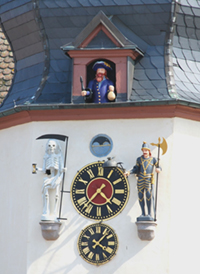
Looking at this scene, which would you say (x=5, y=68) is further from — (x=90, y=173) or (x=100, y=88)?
(x=90, y=173)

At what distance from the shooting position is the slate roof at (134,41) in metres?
20.6

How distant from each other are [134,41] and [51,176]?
3.25 meters

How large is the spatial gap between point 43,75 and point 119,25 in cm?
183

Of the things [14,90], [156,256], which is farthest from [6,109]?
[156,256]

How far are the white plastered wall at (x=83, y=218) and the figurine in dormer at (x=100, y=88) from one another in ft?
1.50

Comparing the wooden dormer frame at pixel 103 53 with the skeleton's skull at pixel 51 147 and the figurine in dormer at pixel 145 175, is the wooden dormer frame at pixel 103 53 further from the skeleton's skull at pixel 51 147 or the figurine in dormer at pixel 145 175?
the figurine in dormer at pixel 145 175

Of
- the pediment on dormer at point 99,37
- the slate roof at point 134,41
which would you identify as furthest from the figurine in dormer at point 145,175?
the pediment on dormer at point 99,37

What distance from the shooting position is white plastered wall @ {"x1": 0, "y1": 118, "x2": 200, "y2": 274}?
19516mm

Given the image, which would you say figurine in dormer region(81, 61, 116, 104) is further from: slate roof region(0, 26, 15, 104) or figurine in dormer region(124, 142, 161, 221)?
slate roof region(0, 26, 15, 104)

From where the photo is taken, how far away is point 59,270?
1969 cm

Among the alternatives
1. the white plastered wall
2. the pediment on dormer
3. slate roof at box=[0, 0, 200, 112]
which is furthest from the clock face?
the pediment on dormer

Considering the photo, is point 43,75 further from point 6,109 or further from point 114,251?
point 114,251

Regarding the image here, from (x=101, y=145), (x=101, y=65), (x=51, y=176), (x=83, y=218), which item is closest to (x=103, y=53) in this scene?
(x=101, y=65)

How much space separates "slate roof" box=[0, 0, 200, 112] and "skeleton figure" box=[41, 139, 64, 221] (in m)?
1.06
